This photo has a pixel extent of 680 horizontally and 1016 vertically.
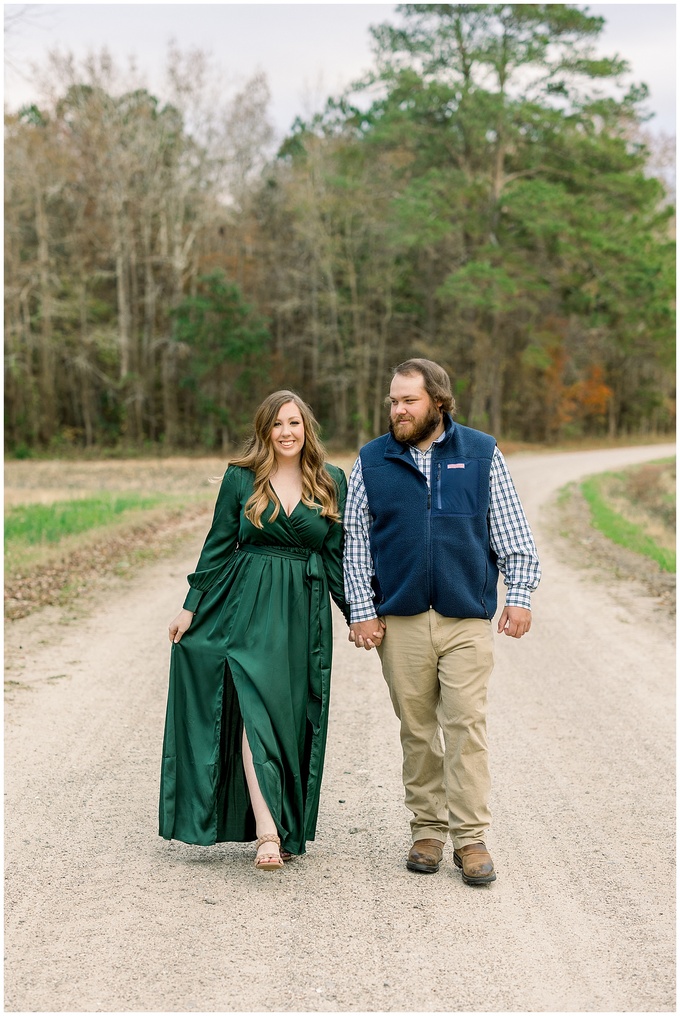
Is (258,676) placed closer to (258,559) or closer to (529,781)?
(258,559)

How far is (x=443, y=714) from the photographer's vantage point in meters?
4.38

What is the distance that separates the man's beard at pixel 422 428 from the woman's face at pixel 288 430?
16.6 inches

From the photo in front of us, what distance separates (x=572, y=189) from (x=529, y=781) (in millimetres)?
34600

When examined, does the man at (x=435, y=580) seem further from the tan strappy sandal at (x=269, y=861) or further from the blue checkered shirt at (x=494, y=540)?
the tan strappy sandal at (x=269, y=861)

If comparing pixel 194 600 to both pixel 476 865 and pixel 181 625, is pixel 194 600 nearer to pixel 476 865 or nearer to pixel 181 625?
pixel 181 625

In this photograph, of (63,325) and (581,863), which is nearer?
(581,863)

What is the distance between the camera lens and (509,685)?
24.2ft

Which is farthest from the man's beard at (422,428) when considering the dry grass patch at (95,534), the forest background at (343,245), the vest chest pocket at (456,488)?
the forest background at (343,245)

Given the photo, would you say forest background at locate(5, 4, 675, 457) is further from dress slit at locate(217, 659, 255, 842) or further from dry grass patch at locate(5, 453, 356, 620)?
dress slit at locate(217, 659, 255, 842)

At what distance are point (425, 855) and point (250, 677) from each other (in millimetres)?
1046

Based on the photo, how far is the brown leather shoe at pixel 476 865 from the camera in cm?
411

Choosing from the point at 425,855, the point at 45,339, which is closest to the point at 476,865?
the point at 425,855

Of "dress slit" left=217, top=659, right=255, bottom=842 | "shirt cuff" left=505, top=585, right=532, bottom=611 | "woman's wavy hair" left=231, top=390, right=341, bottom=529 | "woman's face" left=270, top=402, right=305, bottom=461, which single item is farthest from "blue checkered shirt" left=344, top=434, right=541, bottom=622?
"dress slit" left=217, top=659, right=255, bottom=842

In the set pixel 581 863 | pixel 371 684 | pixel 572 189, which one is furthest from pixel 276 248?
pixel 581 863
